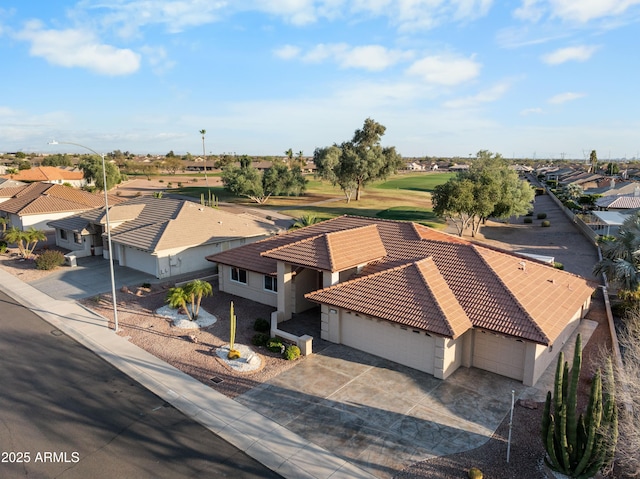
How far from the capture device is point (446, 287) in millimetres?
20781

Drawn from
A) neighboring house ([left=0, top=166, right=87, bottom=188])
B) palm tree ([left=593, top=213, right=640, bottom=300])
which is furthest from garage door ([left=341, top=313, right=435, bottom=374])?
neighboring house ([left=0, top=166, right=87, bottom=188])

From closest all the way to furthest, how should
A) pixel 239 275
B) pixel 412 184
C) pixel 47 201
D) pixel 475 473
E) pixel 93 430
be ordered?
pixel 475 473 < pixel 93 430 < pixel 239 275 < pixel 47 201 < pixel 412 184

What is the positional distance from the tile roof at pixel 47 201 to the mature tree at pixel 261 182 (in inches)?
1091

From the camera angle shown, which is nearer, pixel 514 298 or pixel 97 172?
pixel 514 298

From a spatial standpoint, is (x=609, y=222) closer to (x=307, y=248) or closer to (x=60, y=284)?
(x=307, y=248)

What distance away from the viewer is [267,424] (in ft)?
49.8

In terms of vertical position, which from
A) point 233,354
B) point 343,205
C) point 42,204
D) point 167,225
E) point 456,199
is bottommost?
point 233,354

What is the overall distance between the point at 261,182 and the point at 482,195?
148ft

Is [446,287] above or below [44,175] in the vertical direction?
below

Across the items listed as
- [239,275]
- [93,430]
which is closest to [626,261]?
[239,275]

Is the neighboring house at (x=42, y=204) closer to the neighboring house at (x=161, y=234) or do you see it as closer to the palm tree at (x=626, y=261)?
the neighboring house at (x=161, y=234)

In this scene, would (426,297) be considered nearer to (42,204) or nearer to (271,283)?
(271,283)

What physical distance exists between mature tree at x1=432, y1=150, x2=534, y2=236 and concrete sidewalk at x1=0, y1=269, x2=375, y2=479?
37.8 meters

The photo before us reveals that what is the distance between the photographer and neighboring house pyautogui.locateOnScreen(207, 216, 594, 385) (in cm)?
1825
